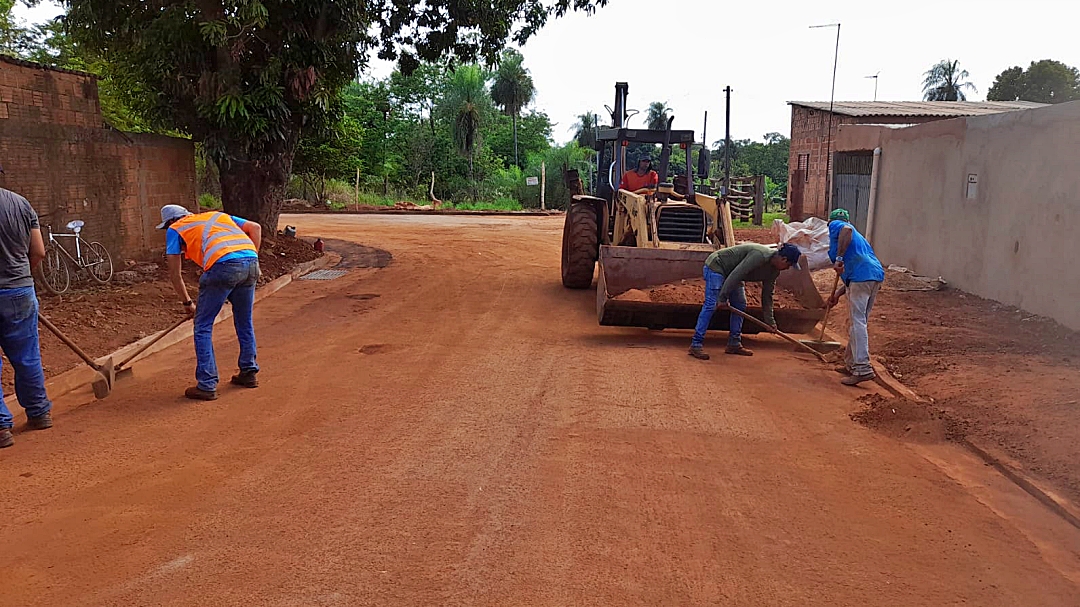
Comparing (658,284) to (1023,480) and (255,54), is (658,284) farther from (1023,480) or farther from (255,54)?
(255,54)

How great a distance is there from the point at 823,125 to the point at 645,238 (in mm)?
16245

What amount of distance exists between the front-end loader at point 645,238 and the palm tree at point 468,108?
3085 centimetres

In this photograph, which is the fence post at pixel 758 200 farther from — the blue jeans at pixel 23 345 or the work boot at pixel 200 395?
the blue jeans at pixel 23 345

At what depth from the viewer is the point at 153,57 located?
483 inches

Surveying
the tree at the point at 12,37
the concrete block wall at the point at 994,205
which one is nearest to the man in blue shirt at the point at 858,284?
the concrete block wall at the point at 994,205

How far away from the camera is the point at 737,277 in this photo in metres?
7.87

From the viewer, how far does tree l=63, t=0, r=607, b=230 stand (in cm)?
1198

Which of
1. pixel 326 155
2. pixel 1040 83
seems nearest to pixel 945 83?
pixel 1040 83

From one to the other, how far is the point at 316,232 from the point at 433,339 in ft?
49.1

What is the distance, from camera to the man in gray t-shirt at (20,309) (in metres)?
5.36

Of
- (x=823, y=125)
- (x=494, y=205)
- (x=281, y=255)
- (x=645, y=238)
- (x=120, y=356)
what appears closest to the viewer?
(x=120, y=356)

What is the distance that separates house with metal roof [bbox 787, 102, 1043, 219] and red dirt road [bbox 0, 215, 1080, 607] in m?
16.9

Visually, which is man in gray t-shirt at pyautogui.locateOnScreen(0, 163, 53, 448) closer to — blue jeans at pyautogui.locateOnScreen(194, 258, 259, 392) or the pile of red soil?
blue jeans at pyautogui.locateOnScreen(194, 258, 259, 392)

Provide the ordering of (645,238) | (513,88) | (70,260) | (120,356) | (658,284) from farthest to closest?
(513,88) → (70,260) → (645,238) → (658,284) → (120,356)
